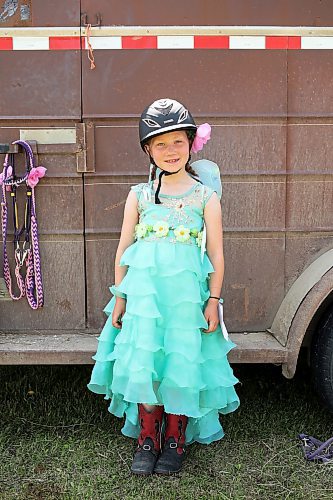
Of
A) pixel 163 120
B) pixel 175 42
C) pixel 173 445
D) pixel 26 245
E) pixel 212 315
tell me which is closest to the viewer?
pixel 163 120

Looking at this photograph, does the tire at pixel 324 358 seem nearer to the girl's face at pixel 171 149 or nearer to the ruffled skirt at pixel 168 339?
the ruffled skirt at pixel 168 339

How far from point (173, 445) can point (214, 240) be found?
2.89 ft

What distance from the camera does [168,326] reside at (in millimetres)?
2641

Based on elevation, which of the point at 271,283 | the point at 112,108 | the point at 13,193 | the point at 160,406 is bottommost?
the point at 160,406

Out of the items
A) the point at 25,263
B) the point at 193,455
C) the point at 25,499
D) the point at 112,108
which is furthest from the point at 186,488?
the point at 112,108

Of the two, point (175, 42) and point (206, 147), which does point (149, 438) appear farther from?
point (175, 42)

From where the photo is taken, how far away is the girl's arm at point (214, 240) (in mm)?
2707

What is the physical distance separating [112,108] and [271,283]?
1.06 meters

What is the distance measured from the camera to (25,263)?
302cm

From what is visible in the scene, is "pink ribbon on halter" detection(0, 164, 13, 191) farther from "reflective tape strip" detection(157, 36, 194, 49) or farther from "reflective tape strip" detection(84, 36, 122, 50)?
"reflective tape strip" detection(157, 36, 194, 49)

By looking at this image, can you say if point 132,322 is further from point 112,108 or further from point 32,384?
point 32,384

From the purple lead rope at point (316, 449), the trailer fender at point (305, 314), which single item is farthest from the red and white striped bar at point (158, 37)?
the purple lead rope at point (316, 449)

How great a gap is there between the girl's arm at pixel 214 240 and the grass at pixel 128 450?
30.7 inches

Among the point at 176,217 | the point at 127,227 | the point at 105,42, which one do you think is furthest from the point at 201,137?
the point at 105,42
